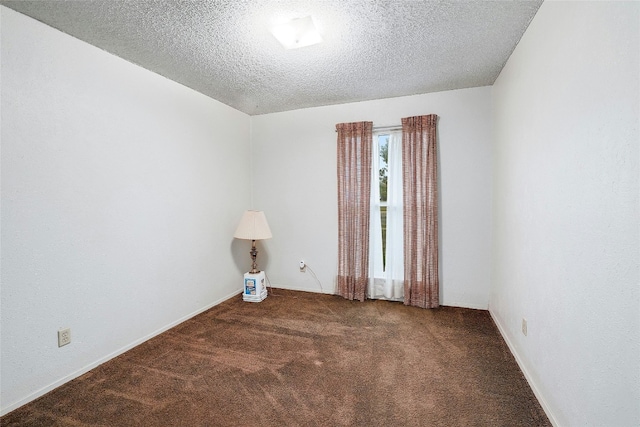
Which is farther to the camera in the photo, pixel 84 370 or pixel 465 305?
pixel 465 305

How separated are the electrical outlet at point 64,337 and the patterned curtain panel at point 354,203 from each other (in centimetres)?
263

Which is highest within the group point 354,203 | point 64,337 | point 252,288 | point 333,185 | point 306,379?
point 333,185

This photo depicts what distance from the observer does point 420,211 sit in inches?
131

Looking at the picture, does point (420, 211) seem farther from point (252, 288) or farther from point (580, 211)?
point (252, 288)

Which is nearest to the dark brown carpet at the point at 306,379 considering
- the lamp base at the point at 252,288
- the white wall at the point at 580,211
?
the white wall at the point at 580,211

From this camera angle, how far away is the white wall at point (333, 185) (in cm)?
321

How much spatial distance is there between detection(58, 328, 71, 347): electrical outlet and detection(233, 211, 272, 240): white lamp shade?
178 cm

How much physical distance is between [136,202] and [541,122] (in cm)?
309

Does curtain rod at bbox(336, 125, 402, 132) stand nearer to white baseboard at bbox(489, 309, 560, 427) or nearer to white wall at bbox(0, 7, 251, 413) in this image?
white wall at bbox(0, 7, 251, 413)

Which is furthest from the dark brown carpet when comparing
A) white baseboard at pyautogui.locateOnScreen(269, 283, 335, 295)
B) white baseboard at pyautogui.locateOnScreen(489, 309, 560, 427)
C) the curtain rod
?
the curtain rod

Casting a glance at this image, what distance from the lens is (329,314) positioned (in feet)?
10.5

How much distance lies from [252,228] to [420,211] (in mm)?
1986

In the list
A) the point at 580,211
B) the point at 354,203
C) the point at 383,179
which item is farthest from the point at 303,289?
the point at 580,211

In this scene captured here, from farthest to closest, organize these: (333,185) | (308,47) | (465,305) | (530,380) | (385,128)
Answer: (333,185) → (385,128) → (465,305) → (308,47) → (530,380)
